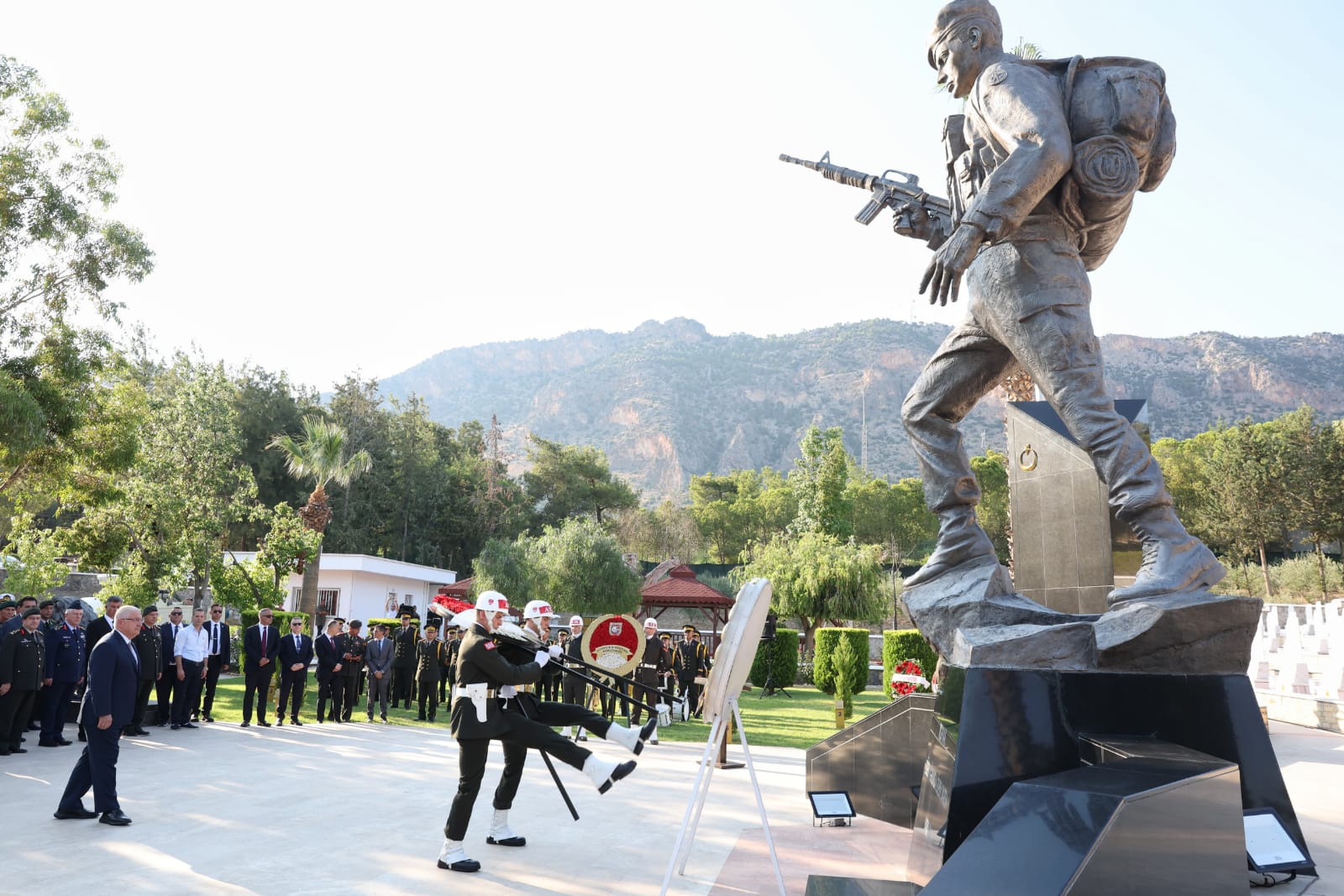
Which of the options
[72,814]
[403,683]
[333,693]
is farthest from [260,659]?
[72,814]

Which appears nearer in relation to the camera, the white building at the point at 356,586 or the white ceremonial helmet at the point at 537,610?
the white ceremonial helmet at the point at 537,610

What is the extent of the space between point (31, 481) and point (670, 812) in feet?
50.3

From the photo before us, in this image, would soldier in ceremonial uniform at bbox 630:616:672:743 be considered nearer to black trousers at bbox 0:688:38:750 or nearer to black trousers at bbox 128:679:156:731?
black trousers at bbox 128:679:156:731

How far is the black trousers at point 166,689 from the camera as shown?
42.5 ft

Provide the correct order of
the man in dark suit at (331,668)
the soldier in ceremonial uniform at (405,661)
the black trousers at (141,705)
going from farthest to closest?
the soldier in ceremonial uniform at (405,661), the man in dark suit at (331,668), the black trousers at (141,705)

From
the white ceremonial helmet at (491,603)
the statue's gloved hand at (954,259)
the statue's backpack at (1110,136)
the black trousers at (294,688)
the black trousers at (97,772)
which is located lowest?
the black trousers at (294,688)

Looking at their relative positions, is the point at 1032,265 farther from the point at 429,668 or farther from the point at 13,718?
the point at 429,668

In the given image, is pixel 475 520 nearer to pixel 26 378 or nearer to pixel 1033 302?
pixel 26 378

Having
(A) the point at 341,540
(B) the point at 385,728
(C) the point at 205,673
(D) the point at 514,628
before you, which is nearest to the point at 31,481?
(C) the point at 205,673

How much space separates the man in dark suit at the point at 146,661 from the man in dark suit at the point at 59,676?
0.77 m

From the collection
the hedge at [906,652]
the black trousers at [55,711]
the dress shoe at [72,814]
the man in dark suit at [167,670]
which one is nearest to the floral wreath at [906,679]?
the hedge at [906,652]

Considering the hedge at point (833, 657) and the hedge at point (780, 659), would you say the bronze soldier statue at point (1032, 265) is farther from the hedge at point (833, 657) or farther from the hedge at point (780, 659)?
the hedge at point (780, 659)

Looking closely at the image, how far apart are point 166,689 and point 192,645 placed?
70 cm

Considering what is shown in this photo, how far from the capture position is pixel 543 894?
4938 millimetres
